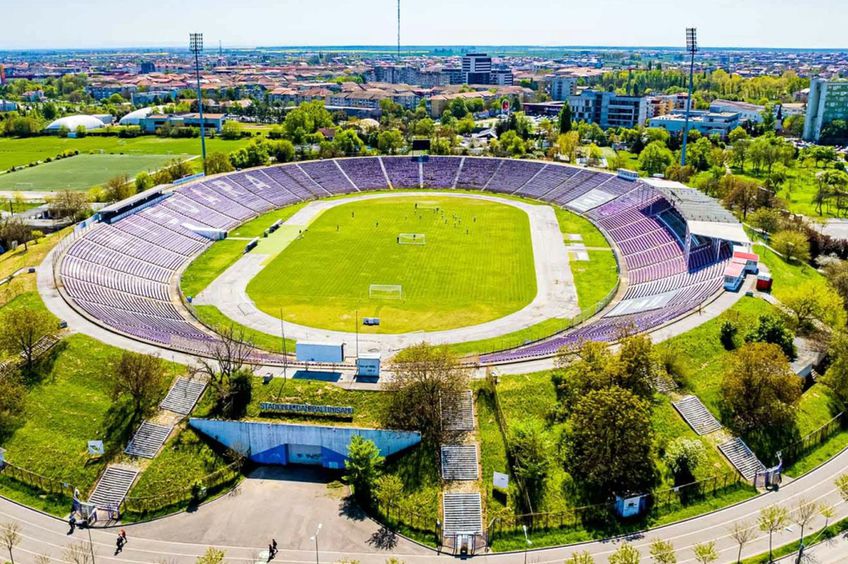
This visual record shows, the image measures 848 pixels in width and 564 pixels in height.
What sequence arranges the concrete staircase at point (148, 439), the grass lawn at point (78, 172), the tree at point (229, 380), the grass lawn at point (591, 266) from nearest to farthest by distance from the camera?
the concrete staircase at point (148, 439) → the tree at point (229, 380) → the grass lawn at point (591, 266) → the grass lawn at point (78, 172)

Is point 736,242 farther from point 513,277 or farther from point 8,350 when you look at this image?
point 8,350

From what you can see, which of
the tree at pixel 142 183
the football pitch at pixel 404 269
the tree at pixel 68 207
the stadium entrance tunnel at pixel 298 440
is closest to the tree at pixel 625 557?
the stadium entrance tunnel at pixel 298 440

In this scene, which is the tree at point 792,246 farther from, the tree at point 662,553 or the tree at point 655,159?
the tree at point 655,159

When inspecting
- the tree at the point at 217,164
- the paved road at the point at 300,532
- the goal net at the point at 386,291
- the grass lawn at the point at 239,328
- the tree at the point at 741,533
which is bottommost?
the paved road at the point at 300,532

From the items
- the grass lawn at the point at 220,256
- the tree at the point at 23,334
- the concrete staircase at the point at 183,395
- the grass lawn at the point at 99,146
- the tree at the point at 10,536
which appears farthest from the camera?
the grass lawn at the point at 99,146

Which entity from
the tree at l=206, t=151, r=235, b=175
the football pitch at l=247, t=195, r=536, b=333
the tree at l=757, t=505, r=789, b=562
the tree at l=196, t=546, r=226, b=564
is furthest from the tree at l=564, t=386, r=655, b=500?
the tree at l=206, t=151, r=235, b=175

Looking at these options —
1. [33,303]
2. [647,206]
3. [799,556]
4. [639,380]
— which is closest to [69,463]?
[33,303]

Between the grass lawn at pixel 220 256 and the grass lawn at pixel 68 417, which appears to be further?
the grass lawn at pixel 220 256
